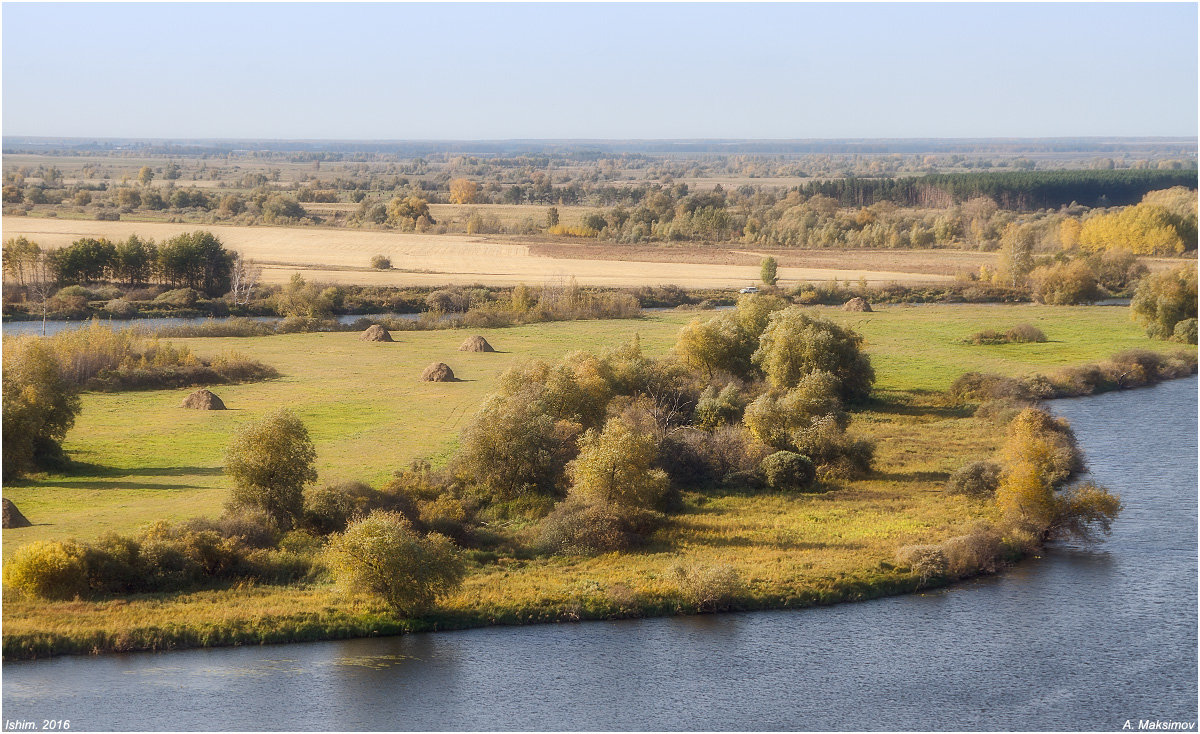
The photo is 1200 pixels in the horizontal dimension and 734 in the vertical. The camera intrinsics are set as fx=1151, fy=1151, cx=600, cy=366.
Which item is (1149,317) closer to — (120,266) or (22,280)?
(120,266)

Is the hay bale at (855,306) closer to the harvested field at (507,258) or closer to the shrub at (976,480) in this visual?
the harvested field at (507,258)

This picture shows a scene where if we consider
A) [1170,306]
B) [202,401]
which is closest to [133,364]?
[202,401]

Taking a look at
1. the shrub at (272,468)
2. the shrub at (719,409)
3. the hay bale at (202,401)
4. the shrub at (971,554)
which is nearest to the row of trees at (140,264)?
the hay bale at (202,401)

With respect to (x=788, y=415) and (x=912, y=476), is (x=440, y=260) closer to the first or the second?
(x=788, y=415)

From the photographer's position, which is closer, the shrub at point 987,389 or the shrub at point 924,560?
the shrub at point 924,560

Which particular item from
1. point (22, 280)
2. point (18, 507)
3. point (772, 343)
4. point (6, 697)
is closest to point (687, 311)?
point (772, 343)

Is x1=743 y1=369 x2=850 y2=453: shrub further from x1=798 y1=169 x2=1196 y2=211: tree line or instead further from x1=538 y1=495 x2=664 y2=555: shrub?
x1=798 y1=169 x2=1196 y2=211: tree line

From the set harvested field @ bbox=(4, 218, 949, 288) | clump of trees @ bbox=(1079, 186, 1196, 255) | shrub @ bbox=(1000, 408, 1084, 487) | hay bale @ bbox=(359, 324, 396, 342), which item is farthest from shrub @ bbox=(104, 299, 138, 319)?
clump of trees @ bbox=(1079, 186, 1196, 255)
